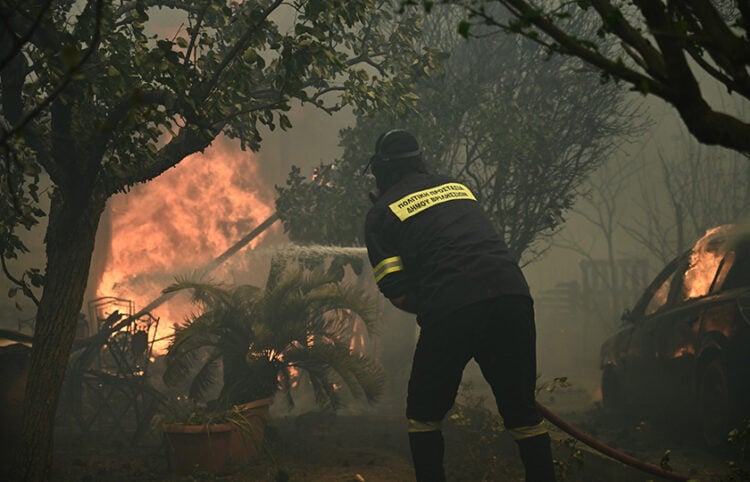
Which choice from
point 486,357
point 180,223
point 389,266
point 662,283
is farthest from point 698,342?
point 180,223

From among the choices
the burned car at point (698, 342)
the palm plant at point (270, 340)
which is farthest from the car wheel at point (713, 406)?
the palm plant at point (270, 340)

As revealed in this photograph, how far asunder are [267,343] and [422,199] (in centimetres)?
369

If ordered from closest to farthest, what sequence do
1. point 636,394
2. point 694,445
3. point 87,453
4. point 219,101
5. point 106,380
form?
point 219,101
point 694,445
point 87,453
point 636,394
point 106,380

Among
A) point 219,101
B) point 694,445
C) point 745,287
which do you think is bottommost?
point 694,445

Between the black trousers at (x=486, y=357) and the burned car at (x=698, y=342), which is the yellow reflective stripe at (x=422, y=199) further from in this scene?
the burned car at (x=698, y=342)

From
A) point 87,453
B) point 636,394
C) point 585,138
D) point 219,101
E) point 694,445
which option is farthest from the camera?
point 585,138

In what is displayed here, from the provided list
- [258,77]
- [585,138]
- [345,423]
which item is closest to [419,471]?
[258,77]

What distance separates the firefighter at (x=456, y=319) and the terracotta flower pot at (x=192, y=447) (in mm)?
2996

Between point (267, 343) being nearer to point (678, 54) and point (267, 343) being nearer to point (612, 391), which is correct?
point (612, 391)

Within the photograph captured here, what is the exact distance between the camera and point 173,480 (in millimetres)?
6551

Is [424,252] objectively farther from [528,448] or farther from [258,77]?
[258,77]

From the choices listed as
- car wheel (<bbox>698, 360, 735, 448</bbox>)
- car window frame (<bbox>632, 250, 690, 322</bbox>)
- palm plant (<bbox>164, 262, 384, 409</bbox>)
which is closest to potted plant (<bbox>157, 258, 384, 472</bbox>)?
palm plant (<bbox>164, 262, 384, 409</bbox>)

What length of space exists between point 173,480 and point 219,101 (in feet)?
11.0

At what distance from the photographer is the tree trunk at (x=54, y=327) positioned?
17.5 ft
